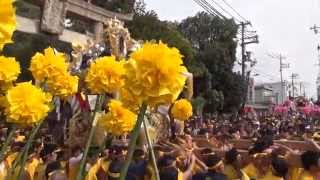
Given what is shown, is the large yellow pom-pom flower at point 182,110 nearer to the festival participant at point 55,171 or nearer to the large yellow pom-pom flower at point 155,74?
the festival participant at point 55,171

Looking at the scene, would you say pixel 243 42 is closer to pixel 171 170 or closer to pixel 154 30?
pixel 154 30

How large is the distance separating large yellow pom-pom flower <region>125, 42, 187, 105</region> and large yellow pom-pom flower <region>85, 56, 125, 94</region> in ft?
2.86

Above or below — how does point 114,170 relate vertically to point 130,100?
below

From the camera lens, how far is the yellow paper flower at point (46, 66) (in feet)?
9.92

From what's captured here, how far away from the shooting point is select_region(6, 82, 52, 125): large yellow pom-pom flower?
2.61 metres

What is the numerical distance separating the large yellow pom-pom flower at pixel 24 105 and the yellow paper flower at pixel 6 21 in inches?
34.5

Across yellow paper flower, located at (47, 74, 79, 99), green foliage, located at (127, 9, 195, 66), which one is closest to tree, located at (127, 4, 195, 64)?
green foliage, located at (127, 9, 195, 66)

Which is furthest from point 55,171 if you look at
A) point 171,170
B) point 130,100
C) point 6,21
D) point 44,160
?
point 6,21

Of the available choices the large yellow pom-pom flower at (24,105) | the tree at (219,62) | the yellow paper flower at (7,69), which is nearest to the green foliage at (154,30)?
the tree at (219,62)

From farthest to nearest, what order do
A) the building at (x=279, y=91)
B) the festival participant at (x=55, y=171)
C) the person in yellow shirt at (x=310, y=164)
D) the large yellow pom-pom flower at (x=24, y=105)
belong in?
the building at (x=279, y=91) → the festival participant at (x=55, y=171) → the person in yellow shirt at (x=310, y=164) → the large yellow pom-pom flower at (x=24, y=105)

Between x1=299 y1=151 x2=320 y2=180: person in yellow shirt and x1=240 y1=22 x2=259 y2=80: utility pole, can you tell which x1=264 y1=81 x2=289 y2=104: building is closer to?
x1=240 y1=22 x2=259 y2=80: utility pole

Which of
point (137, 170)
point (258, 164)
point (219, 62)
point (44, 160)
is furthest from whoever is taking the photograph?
point (219, 62)

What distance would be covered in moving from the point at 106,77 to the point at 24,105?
52cm

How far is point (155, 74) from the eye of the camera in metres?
2.05
